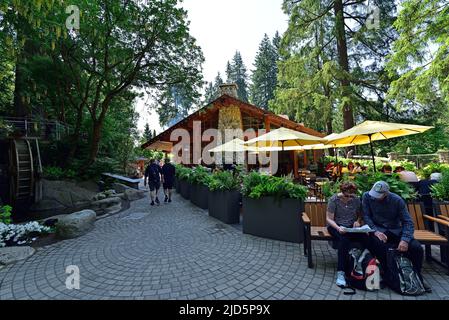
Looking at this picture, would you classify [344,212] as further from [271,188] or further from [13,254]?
[13,254]

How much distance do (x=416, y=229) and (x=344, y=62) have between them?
14.5 m

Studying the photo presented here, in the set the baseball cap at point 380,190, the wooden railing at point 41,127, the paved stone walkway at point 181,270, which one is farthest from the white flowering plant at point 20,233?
the wooden railing at point 41,127

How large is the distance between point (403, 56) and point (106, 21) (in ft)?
37.2

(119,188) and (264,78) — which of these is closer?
(119,188)

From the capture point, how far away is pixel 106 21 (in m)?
8.49

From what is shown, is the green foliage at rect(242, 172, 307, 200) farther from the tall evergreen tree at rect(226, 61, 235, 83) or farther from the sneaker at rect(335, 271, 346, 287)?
the tall evergreen tree at rect(226, 61, 235, 83)

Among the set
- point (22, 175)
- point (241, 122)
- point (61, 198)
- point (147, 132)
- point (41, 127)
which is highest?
point (147, 132)

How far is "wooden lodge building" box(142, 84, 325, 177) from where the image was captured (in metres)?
13.4

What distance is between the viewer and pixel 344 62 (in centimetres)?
1462

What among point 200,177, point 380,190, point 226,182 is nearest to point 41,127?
point 200,177

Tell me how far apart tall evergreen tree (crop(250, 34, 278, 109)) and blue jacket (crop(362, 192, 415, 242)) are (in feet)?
128

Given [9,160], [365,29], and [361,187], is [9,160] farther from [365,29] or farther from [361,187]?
[365,29]

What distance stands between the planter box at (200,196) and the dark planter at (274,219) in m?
3.01
